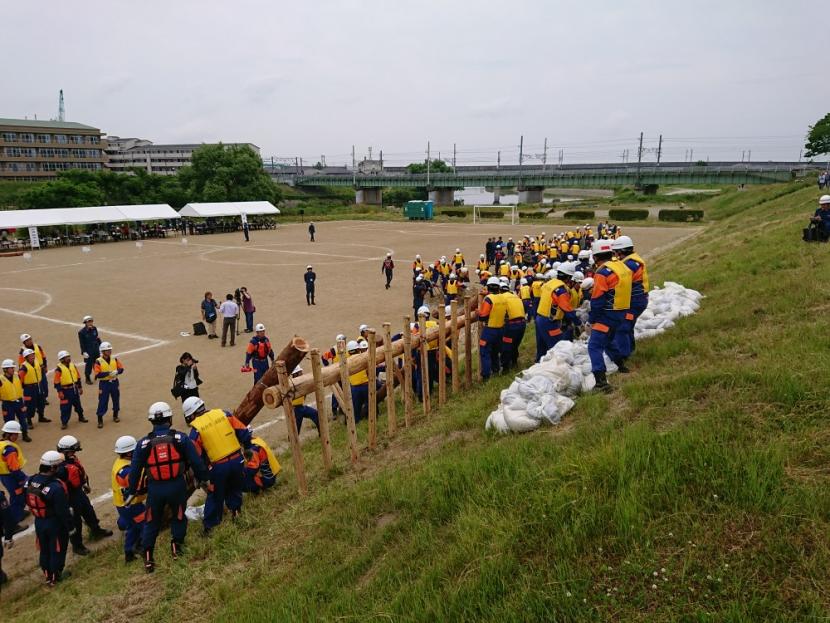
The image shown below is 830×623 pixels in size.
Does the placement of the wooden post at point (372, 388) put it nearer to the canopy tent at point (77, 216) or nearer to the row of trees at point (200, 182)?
the canopy tent at point (77, 216)

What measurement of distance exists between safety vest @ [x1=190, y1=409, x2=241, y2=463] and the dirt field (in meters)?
2.63

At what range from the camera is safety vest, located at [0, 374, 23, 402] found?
30.8 feet

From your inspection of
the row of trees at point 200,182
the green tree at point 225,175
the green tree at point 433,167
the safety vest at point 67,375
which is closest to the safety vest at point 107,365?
the safety vest at point 67,375

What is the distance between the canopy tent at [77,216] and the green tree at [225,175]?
1845cm

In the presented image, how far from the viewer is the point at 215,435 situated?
19.1ft

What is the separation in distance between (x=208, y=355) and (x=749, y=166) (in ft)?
256

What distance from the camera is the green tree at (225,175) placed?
217 ft

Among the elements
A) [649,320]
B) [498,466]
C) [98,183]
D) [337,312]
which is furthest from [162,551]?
[98,183]

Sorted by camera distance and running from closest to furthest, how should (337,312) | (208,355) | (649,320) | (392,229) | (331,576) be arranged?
(331,576)
(649,320)
(208,355)
(337,312)
(392,229)

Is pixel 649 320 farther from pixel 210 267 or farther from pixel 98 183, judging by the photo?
pixel 98 183

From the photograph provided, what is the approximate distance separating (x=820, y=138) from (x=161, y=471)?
67382mm

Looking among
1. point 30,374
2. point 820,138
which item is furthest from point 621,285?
point 820,138

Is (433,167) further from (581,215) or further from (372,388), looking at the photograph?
(372,388)

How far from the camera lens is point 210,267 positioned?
3038cm
